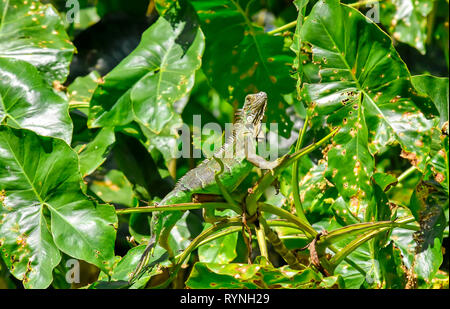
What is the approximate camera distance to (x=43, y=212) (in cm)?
158

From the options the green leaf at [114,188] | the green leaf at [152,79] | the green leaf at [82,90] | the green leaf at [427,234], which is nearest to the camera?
the green leaf at [427,234]

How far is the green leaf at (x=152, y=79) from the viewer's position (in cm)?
176

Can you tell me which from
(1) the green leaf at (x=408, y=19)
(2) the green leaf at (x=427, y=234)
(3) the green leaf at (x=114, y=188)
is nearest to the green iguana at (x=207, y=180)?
(2) the green leaf at (x=427, y=234)

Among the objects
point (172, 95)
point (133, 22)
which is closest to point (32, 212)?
point (172, 95)

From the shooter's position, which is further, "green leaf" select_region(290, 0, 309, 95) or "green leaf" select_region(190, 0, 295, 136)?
"green leaf" select_region(190, 0, 295, 136)

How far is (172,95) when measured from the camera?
1.76 metres

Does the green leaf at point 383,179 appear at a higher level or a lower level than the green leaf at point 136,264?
higher

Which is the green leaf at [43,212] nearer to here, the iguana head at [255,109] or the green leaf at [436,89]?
the iguana head at [255,109]

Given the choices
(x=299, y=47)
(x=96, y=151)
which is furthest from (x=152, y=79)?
(x=299, y=47)

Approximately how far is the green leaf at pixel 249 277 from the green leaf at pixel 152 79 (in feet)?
1.82

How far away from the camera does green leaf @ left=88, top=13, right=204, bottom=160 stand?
1762 millimetres

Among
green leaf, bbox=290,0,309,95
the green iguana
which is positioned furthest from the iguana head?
green leaf, bbox=290,0,309,95

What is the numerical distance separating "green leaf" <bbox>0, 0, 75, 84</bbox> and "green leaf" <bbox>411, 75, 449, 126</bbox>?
3.77 ft

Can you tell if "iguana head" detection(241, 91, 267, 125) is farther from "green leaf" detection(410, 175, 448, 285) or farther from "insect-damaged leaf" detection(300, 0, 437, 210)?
"green leaf" detection(410, 175, 448, 285)
